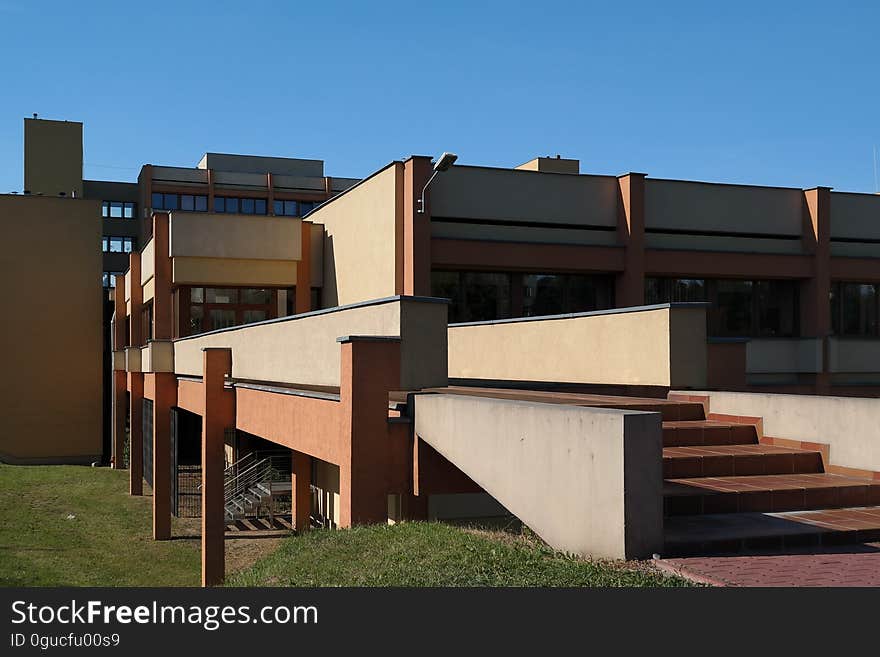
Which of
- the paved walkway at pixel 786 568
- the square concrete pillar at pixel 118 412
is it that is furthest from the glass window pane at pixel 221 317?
the paved walkway at pixel 786 568

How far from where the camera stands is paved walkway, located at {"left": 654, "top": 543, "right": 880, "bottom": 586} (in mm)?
6328

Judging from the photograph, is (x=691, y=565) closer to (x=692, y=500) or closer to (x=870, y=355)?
(x=692, y=500)

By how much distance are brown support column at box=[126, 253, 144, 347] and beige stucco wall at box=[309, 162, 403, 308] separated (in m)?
10.1

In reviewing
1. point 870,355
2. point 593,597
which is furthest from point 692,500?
point 870,355

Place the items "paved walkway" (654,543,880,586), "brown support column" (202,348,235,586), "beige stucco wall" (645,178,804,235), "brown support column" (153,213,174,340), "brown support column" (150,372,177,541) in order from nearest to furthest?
1. "paved walkway" (654,543,880,586)
2. "brown support column" (202,348,235,586)
3. "brown support column" (150,372,177,541)
4. "beige stucco wall" (645,178,804,235)
5. "brown support column" (153,213,174,340)

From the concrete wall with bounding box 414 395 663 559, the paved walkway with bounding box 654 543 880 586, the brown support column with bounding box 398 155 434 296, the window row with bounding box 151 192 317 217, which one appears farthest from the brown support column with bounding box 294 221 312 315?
the window row with bounding box 151 192 317 217

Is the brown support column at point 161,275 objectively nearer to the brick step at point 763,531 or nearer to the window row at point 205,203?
the brick step at point 763,531

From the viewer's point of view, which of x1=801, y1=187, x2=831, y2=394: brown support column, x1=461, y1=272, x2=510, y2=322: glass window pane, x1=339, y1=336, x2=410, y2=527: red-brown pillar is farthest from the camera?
x1=801, y1=187, x2=831, y2=394: brown support column

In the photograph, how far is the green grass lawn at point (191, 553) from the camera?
22.5ft

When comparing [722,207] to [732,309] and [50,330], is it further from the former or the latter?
[50,330]

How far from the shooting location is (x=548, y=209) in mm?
24203

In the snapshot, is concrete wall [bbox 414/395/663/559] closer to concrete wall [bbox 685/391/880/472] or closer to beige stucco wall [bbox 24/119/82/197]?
concrete wall [bbox 685/391/880/472]

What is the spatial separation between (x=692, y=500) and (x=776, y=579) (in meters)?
2.15

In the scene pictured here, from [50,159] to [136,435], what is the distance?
28009 millimetres
